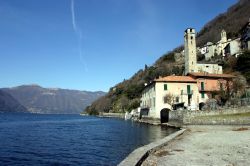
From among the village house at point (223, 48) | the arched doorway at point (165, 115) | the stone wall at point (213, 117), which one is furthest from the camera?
the village house at point (223, 48)

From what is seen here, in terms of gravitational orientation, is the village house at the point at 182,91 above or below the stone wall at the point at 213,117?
above

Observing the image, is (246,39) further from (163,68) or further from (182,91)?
(163,68)

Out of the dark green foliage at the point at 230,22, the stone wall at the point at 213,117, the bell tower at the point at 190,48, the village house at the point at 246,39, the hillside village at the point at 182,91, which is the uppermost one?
the dark green foliage at the point at 230,22

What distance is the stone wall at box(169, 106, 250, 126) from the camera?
3490 centimetres

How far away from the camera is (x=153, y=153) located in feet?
57.4

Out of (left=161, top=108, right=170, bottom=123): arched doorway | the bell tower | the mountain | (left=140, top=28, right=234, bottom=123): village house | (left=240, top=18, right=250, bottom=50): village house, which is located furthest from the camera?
the mountain

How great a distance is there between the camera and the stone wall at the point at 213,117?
115ft

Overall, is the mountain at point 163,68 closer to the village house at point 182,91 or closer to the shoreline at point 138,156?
the village house at point 182,91

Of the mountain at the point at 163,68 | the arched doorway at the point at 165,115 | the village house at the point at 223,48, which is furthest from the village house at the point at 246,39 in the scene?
the arched doorway at the point at 165,115

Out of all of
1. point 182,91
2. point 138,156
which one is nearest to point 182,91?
point 182,91

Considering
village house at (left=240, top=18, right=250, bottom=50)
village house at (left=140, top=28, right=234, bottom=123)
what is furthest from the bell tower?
village house at (left=240, top=18, right=250, bottom=50)

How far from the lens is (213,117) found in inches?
1590

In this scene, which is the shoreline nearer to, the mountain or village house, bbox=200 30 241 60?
the mountain

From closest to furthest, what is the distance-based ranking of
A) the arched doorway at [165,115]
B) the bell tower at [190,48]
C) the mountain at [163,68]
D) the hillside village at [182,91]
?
the hillside village at [182,91]
the arched doorway at [165,115]
the bell tower at [190,48]
the mountain at [163,68]
